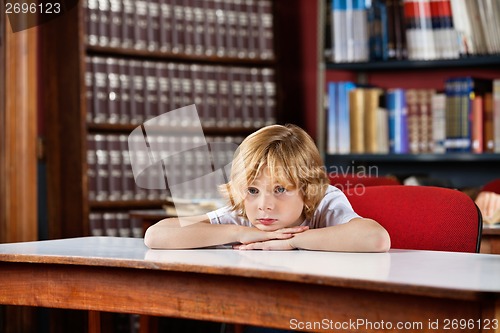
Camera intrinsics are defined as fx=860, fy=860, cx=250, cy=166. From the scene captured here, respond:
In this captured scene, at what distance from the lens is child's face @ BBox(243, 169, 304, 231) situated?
71.9 inches

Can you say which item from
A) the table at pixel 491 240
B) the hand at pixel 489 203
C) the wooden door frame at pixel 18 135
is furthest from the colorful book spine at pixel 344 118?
the table at pixel 491 240

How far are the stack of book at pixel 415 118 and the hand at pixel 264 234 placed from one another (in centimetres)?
217

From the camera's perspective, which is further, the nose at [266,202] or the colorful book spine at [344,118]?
the colorful book spine at [344,118]

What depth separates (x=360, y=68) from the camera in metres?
4.15

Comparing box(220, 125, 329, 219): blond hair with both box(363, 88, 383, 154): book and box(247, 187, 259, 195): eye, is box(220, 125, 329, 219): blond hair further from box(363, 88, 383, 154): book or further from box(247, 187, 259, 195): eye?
box(363, 88, 383, 154): book

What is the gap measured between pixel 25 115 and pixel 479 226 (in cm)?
252

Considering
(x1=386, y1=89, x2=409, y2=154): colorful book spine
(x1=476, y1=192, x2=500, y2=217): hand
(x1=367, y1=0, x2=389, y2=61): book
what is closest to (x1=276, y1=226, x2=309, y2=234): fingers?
(x1=476, y1=192, x2=500, y2=217): hand

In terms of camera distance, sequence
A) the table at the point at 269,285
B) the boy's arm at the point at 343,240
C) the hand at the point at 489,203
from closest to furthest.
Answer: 1. the table at the point at 269,285
2. the boy's arm at the point at 343,240
3. the hand at the point at 489,203

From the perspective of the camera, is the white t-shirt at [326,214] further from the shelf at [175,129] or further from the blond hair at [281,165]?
the shelf at [175,129]

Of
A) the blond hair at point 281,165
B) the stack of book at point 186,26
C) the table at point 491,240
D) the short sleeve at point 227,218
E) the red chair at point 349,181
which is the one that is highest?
the stack of book at point 186,26

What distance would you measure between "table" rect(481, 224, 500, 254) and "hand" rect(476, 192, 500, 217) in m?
0.27

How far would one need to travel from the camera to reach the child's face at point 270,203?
1825mm

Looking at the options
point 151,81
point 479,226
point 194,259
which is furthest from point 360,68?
point 194,259

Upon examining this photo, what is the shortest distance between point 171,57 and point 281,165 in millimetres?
2456
